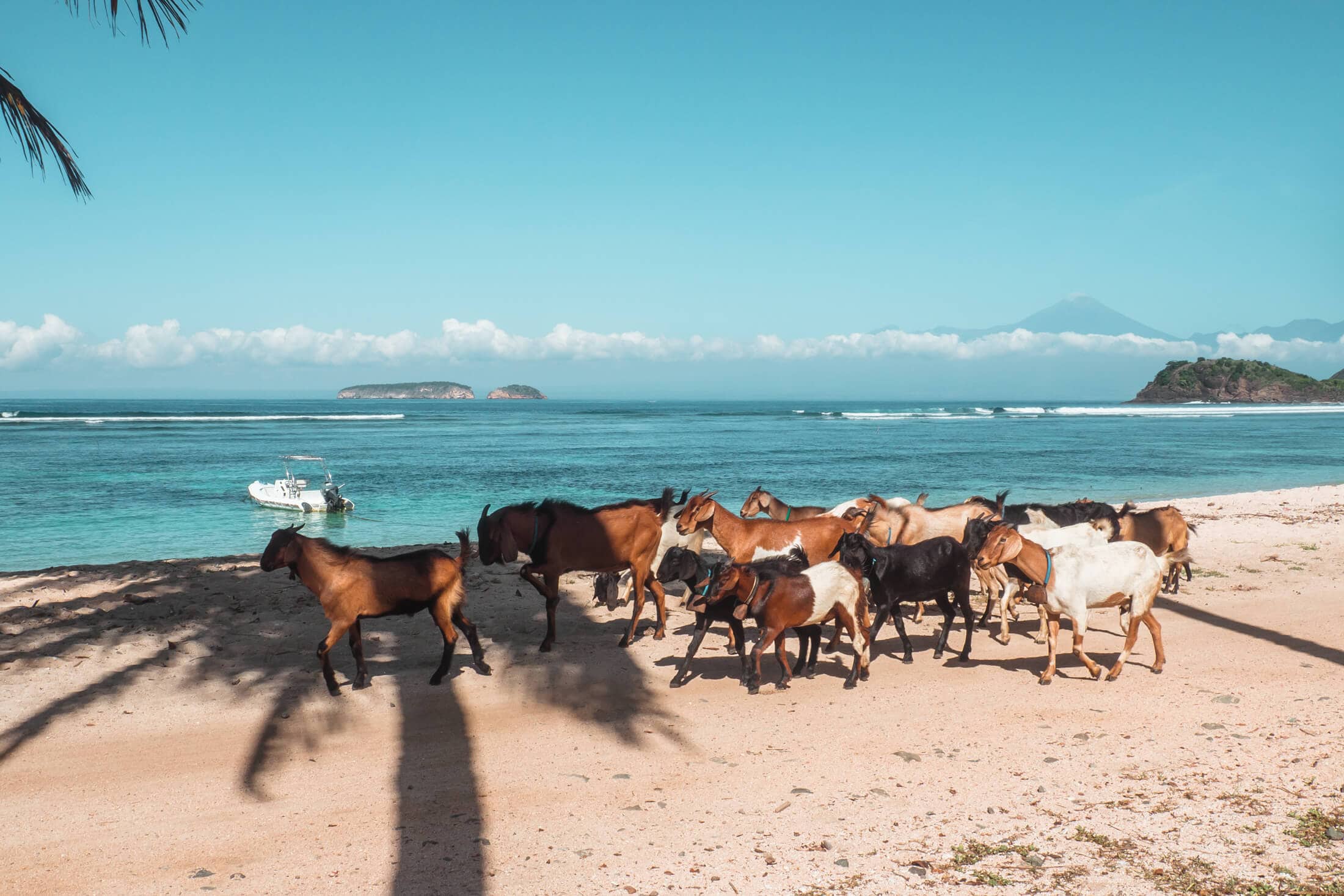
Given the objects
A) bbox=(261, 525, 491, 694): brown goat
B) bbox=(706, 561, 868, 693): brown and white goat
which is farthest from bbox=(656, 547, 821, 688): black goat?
bbox=(261, 525, 491, 694): brown goat

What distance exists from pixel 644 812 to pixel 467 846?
112 cm

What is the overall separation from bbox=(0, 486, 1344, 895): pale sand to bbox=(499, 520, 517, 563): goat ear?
110 cm

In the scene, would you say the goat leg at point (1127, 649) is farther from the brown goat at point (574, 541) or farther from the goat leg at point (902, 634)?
the brown goat at point (574, 541)

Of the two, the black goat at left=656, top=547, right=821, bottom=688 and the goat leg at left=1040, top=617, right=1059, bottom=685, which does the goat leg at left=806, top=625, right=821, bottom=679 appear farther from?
the goat leg at left=1040, top=617, right=1059, bottom=685

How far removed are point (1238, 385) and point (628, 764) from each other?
170863 mm

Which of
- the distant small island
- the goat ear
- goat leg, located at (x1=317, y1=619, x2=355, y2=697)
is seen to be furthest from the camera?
the distant small island

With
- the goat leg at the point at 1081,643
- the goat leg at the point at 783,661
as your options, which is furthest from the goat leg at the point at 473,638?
the goat leg at the point at 1081,643

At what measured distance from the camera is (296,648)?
8.98 meters

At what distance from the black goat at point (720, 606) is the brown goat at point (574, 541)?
0.33 meters

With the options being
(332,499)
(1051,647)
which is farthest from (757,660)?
(332,499)

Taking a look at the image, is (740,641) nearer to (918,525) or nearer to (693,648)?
(693,648)

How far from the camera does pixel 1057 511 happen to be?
12.2 meters

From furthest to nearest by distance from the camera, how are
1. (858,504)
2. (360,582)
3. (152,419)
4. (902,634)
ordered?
(152,419)
(858,504)
(902,634)
(360,582)

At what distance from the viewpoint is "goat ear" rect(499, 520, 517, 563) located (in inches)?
342
